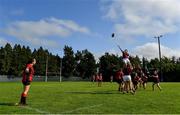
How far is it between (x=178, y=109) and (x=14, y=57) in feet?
457

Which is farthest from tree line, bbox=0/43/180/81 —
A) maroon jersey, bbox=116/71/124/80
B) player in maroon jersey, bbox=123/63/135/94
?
player in maroon jersey, bbox=123/63/135/94

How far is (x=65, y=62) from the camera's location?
17338 centimetres

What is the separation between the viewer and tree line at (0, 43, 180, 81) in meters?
147

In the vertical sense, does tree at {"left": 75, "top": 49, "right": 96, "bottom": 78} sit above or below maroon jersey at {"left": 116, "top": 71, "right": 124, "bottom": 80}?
above

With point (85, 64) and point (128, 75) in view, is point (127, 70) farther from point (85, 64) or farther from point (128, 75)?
point (85, 64)

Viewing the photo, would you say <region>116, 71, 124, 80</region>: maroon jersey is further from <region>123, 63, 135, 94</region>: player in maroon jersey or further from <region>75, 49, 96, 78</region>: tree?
<region>75, 49, 96, 78</region>: tree

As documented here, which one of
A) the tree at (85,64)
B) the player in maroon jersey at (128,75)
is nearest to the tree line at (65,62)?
the tree at (85,64)

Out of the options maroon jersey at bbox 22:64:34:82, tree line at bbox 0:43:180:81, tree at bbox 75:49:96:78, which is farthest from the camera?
tree at bbox 75:49:96:78

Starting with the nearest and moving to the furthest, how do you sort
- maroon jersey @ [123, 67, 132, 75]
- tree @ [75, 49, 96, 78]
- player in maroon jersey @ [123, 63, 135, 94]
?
player in maroon jersey @ [123, 63, 135, 94], maroon jersey @ [123, 67, 132, 75], tree @ [75, 49, 96, 78]

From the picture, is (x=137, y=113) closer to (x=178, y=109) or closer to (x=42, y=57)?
(x=178, y=109)

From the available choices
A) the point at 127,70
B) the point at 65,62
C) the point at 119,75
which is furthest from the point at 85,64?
the point at 127,70

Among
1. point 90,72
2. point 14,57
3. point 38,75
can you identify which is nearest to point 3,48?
point 14,57

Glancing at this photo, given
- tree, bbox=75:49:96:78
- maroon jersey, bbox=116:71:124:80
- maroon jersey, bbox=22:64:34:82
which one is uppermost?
tree, bbox=75:49:96:78

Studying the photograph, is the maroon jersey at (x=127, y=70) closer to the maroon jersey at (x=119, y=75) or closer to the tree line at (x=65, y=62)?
the maroon jersey at (x=119, y=75)
